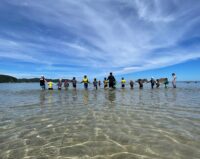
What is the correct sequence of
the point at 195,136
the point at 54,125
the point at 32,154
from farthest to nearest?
the point at 54,125 < the point at 195,136 < the point at 32,154

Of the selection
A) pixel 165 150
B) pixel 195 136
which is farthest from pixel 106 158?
pixel 195 136

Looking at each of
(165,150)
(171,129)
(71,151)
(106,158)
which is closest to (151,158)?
(165,150)

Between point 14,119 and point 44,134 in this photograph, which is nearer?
point 44,134

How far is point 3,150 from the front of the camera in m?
4.87

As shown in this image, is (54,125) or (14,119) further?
(14,119)

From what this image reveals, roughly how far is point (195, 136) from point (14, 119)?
24.2ft

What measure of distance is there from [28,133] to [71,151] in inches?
92.0

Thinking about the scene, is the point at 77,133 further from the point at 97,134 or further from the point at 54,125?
the point at 54,125

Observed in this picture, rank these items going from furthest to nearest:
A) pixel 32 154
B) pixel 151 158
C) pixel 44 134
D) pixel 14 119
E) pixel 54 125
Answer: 1. pixel 14 119
2. pixel 54 125
3. pixel 44 134
4. pixel 32 154
5. pixel 151 158

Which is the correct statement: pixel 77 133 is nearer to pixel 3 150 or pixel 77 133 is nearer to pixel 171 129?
pixel 3 150

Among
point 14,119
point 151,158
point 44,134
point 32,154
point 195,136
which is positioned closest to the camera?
point 151,158

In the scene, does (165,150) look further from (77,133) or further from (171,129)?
(77,133)

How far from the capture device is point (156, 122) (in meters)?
7.57

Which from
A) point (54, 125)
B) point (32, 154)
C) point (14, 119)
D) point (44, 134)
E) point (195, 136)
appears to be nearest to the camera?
point (32, 154)
